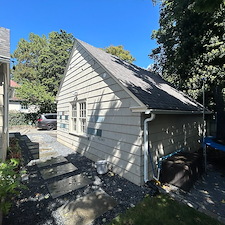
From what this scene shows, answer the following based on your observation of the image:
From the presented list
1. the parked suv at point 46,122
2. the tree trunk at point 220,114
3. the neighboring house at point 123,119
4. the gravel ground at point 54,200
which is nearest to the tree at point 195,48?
the tree trunk at point 220,114

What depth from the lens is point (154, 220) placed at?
265 centimetres

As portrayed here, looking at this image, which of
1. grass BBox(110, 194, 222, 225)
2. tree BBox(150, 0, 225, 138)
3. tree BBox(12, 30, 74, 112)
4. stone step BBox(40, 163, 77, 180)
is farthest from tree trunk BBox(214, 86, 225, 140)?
tree BBox(12, 30, 74, 112)

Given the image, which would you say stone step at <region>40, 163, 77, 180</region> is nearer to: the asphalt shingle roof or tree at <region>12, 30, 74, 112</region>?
the asphalt shingle roof

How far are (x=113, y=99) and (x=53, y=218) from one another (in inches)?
135

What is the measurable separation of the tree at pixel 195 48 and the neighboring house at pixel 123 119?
1.96m

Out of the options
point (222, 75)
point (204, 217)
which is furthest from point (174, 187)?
point (222, 75)

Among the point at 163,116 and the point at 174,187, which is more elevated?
the point at 163,116

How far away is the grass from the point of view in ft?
8.59

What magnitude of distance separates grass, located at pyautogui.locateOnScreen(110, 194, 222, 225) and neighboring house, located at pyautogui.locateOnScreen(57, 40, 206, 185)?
811 millimetres

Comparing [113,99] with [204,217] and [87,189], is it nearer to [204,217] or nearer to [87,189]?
[87,189]

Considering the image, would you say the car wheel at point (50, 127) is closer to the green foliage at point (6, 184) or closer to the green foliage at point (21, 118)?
the green foliage at point (21, 118)

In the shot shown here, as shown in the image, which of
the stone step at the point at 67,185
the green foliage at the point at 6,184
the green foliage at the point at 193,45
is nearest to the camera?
the green foliage at the point at 6,184

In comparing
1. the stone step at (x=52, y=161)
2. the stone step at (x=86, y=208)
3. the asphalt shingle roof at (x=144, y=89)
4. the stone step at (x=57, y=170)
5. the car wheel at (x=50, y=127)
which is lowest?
the stone step at (x=57, y=170)

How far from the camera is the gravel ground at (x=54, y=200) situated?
267 cm
